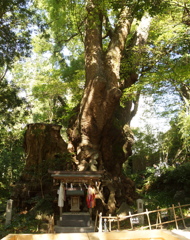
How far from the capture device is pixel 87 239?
3.11 meters

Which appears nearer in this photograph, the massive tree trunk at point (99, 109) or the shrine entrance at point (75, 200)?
the shrine entrance at point (75, 200)

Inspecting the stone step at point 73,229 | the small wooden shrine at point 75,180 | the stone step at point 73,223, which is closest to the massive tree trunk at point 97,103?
the small wooden shrine at point 75,180

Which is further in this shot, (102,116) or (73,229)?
(102,116)

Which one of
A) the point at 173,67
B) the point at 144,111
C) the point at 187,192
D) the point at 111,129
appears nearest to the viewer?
the point at 173,67

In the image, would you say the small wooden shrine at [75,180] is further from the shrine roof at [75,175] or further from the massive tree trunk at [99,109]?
the massive tree trunk at [99,109]

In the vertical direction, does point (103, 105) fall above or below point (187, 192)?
above

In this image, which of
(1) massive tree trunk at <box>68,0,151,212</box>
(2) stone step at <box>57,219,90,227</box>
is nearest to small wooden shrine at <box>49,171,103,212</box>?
(2) stone step at <box>57,219,90,227</box>

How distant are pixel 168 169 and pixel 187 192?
3.69 meters

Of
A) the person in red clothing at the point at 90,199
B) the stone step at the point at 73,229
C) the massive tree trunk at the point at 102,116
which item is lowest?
the stone step at the point at 73,229

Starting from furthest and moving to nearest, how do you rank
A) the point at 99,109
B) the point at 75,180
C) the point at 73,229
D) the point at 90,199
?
the point at 99,109
the point at 75,180
the point at 90,199
the point at 73,229

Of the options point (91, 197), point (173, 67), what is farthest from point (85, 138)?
point (173, 67)

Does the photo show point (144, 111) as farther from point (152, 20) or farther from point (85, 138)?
point (85, 138)

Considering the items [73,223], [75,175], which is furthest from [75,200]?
[75,175]

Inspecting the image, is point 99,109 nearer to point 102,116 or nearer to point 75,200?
point 102,116
